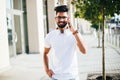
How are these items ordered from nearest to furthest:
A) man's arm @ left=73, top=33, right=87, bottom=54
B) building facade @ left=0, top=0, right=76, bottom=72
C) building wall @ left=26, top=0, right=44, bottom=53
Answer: man's arm @ left=73, top=33, right=87, bottom=54 → building facade @ left=0, top=0, right=76, bottom=72 → building wall @ left=26, top=0, right=44, bottom=53

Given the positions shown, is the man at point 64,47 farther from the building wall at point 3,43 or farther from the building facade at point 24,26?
the building facade at point 24,26

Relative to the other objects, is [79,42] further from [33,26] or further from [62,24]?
[33,26]

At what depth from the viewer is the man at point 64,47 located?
9.80 feet

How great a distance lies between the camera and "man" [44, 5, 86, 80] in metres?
2.99

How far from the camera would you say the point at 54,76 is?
3.09 m

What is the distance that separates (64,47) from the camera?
9.80ft

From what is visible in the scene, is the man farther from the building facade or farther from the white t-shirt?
the building facade

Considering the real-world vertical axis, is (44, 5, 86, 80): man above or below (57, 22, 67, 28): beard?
below

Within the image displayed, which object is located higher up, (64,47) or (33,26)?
(64,47)

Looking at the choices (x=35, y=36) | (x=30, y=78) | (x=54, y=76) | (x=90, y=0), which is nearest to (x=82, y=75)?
(x=30, y=78)

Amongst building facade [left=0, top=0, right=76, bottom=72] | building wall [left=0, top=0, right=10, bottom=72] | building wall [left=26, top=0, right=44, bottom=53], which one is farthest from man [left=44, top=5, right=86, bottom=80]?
building wall [left=26, top=0, right=44, bottom=53]

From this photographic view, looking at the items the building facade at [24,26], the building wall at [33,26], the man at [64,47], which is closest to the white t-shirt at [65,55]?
the man at [64,47]

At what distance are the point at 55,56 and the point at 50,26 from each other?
18.7 meters

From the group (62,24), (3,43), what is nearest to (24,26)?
(3,43)
